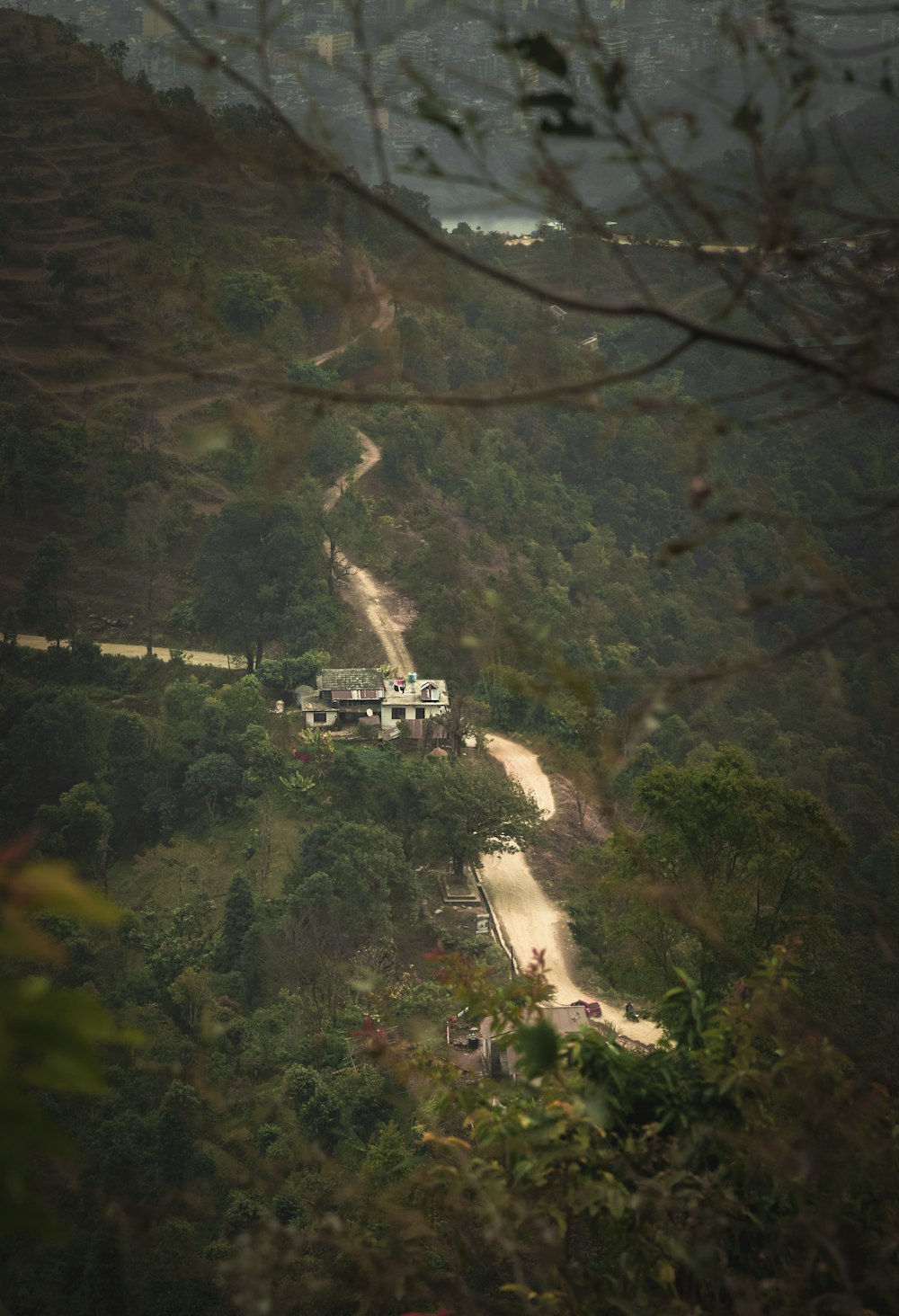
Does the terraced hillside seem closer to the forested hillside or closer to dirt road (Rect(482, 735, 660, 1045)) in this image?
the forested hillside

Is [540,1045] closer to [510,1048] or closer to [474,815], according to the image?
[510,1048]

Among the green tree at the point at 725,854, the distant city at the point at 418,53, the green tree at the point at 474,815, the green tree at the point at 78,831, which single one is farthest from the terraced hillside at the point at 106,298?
the green tree at the point at 725,854

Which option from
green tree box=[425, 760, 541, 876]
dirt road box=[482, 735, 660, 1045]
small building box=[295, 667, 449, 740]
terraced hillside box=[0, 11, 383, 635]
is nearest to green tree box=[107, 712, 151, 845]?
small building box=[295, 667, 449, 740]

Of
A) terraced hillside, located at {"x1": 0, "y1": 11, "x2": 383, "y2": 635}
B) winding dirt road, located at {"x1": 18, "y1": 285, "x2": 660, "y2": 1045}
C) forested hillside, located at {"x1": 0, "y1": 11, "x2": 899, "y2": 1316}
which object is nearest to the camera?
forested hillside, located at {"x1": 0, "y1": 11, "x2": 899, "y2": 1316}

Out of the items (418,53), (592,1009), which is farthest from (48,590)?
(592,1009)

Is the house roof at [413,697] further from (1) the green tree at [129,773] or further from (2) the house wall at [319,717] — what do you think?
(1) the green tree at [129,773]

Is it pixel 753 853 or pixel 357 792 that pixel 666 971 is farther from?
pixel 357 792
